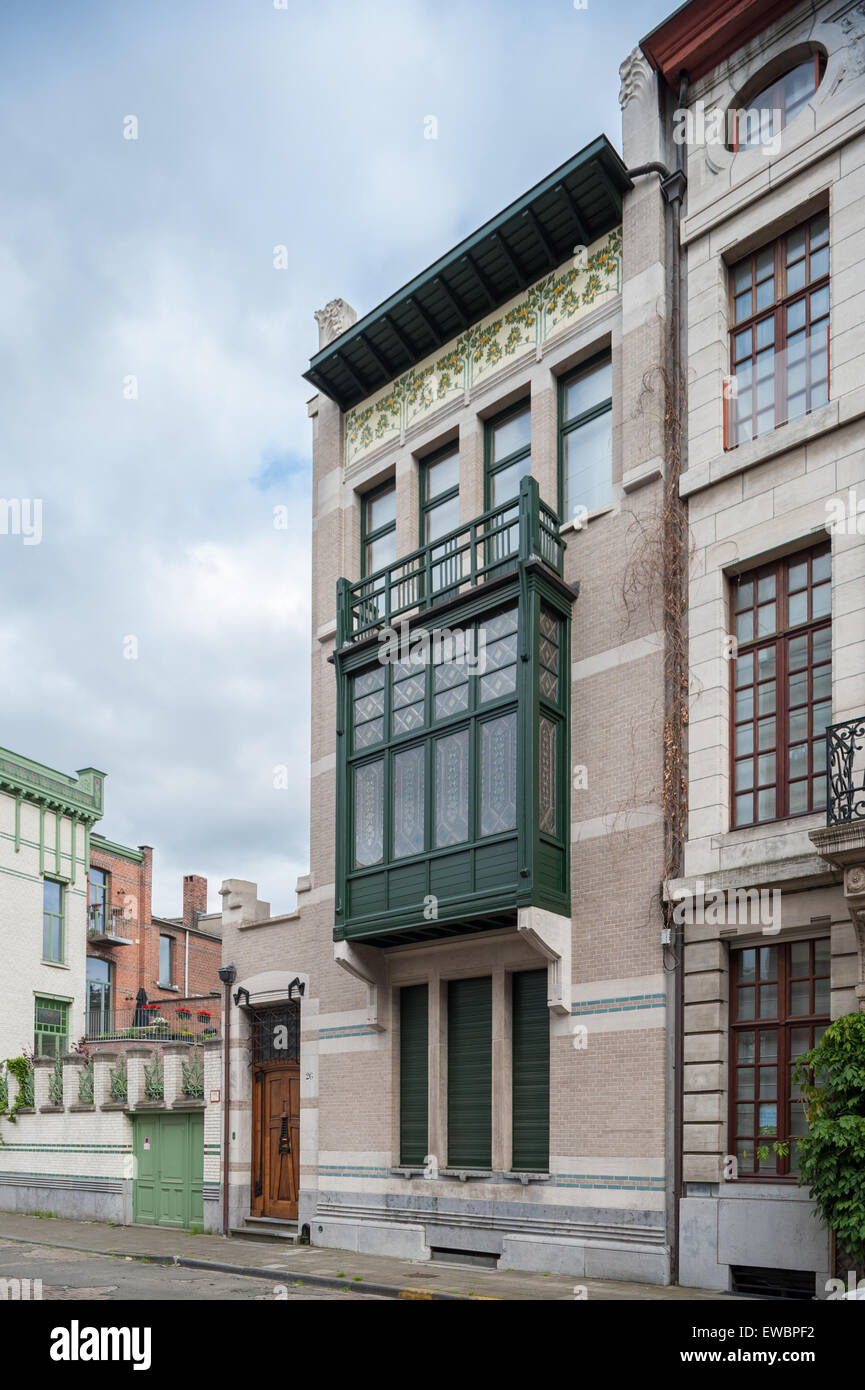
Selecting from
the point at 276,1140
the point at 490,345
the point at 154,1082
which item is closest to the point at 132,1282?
the point at 276,1140

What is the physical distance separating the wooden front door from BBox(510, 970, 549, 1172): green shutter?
210 inches

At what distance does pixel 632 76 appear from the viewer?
18.3m

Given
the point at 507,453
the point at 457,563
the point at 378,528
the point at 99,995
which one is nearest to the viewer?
the point at 457,563

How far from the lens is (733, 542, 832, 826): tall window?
594 inches

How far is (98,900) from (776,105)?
115ft

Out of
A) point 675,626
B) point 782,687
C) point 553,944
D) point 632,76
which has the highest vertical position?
point 632,76

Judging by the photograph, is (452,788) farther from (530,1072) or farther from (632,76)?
(632,76)

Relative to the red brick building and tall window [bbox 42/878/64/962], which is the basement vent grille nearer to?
tall window [bbox 42/878/64/962]

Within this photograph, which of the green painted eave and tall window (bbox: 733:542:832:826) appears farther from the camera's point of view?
the green painted eave

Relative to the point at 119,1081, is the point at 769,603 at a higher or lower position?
higher

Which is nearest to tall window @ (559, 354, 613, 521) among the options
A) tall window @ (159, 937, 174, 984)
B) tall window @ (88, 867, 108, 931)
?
tall window @ (88, 867, 108, 931)

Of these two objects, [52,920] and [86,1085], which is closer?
[86,1085]

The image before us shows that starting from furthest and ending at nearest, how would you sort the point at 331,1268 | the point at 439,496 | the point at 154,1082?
the point at 154,1082 < the point at 439,496 < the point at 331,1268

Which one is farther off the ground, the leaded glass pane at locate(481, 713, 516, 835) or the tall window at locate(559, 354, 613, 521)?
the tall window at locate(559, 354, 613, 521)
